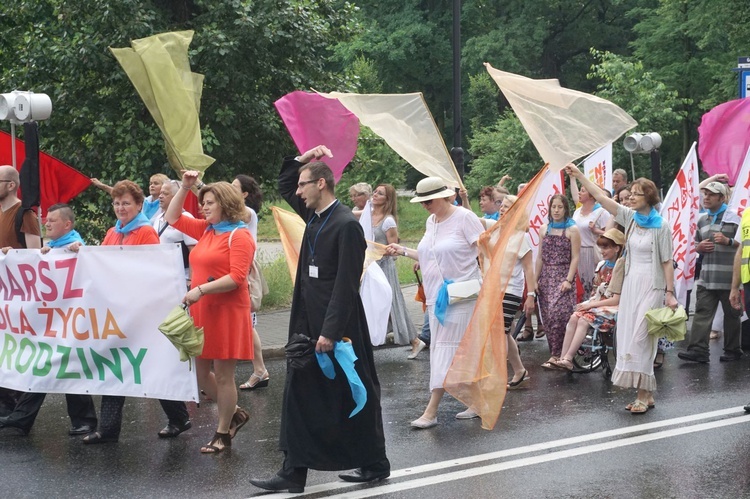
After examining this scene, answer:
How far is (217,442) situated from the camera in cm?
739

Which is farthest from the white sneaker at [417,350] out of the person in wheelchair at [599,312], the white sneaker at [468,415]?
the white sneaker at [468,415]

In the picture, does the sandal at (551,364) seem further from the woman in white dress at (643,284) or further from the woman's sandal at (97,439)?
the woman's sandal at (97,439)

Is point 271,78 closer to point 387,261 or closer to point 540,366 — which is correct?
point 387,261

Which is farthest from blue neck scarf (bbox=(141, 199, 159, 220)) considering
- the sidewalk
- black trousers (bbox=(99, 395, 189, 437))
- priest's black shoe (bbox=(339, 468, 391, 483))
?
priest's black shoe (bbox=(339, 468, 391, 483))

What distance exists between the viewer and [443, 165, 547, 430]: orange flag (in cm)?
761

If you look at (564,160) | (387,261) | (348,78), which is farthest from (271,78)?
(564,160)

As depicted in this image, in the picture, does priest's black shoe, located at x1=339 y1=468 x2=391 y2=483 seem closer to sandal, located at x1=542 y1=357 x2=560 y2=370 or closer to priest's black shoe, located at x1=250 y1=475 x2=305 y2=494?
priest's black shoe, located at x1=250 y1=475 x2=305 y2=494

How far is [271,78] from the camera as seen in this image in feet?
49.9

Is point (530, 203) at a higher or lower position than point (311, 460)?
higher

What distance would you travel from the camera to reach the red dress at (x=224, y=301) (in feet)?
23.8

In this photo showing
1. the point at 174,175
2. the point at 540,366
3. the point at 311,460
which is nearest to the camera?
the point at 311,460

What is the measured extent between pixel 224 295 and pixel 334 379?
1.25m

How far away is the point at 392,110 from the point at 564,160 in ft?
6.06

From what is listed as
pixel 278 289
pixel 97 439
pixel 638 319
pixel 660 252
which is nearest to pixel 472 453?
pixel 638 319
